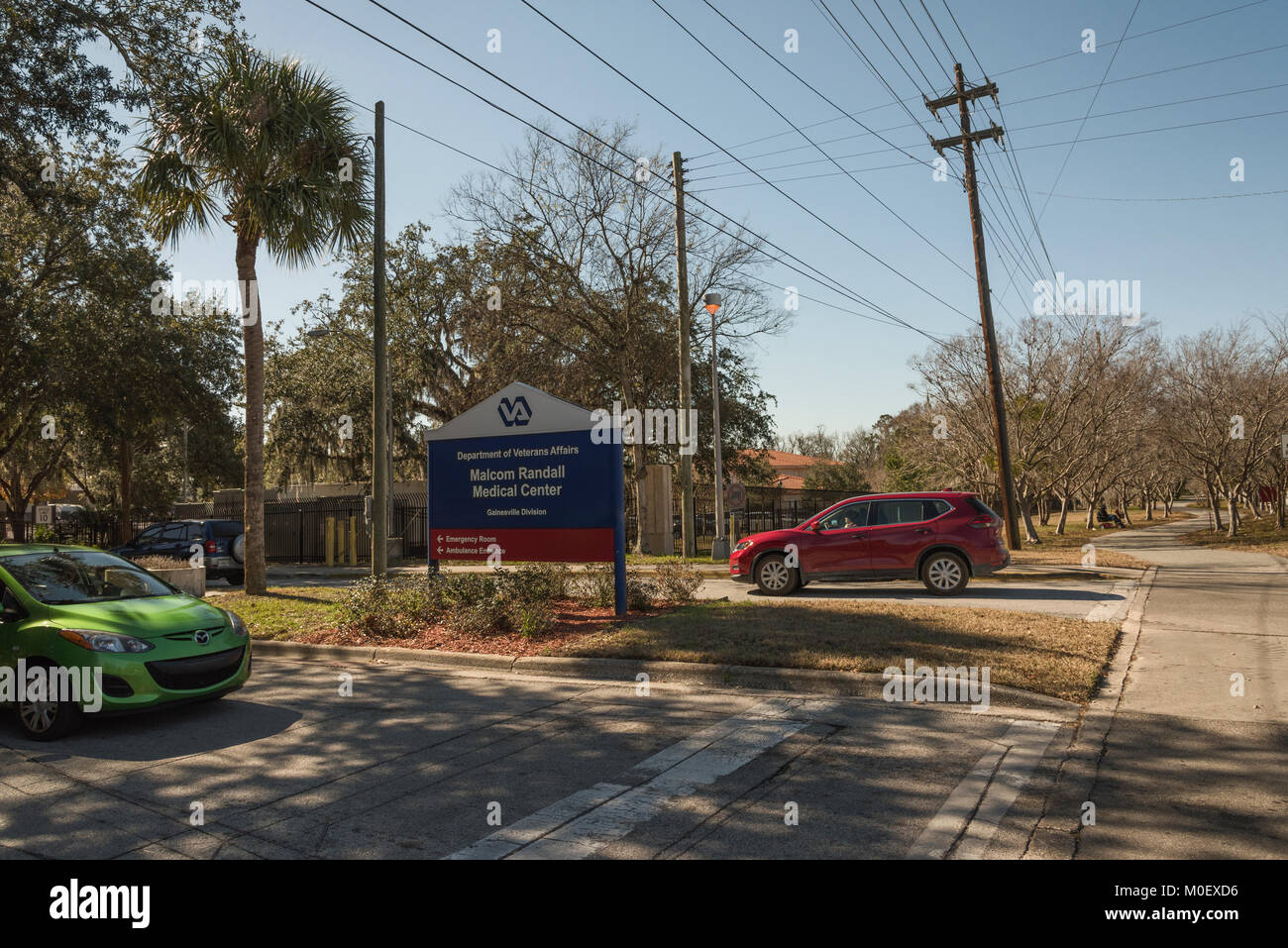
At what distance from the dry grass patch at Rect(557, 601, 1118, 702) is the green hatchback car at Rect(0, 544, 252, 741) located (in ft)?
11.4

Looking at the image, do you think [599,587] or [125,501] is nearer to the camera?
[599,587]

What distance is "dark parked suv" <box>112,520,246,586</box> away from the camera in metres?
20.5

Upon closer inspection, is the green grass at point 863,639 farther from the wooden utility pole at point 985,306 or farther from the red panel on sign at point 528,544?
the wooden utility pole at point 985,306

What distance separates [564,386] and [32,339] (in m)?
15.1

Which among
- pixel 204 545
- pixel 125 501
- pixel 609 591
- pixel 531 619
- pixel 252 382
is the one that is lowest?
pixel 531 619

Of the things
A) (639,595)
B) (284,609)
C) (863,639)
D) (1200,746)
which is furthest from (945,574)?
(284,609)

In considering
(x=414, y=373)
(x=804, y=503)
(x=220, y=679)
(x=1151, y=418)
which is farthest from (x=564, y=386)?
(x=1151, y=418)

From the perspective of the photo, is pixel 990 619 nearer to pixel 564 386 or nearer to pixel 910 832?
pixel 910 832

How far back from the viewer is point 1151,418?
3916 cm

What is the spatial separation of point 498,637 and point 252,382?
26.1 feet

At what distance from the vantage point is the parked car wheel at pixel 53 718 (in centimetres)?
658

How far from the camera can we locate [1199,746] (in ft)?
19.7

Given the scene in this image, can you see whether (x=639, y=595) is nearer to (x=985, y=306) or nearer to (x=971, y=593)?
(x=971, y=593)

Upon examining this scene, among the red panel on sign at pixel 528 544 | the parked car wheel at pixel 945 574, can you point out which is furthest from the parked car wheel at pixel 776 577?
the red panel on sign at pixel 528 544
